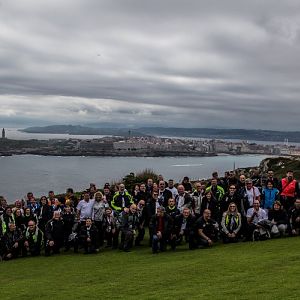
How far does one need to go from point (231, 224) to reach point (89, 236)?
14.2ft

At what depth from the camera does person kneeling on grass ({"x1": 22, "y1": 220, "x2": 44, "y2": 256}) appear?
1497 centimetres

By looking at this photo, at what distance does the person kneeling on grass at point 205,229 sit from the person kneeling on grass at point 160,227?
824mm

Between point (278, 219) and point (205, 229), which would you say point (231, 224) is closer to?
point (205, 229)

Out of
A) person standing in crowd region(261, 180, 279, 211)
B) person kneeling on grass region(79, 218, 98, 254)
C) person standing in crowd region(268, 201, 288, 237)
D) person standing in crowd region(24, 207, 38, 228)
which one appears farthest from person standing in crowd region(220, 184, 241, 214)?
person standing in crowd region(24, 207, 38, 228)

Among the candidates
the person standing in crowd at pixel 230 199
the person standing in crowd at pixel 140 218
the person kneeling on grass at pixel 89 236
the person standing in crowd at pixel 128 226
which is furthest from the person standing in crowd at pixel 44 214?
the person standing in crowd at pixel 230 199

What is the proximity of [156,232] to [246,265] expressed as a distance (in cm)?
383

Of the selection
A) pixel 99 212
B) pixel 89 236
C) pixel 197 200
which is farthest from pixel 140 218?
pixel 197 200

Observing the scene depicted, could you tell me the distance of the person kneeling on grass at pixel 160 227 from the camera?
45.9 feet

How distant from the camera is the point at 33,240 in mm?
15102

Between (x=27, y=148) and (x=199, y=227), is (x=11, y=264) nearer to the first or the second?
(x=199, y=227)

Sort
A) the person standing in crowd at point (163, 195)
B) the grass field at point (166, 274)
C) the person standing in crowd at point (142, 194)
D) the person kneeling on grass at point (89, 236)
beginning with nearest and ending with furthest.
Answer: the grass field at point (166, 274) < the person kneeling on grass at point (89, 236) < the person standing in crowd at point (163, 195) < the person standing in crowd at point (142, 194)

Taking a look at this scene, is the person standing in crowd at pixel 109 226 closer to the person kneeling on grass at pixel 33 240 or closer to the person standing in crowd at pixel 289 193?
the person kneeling on grass at pixel 33 240

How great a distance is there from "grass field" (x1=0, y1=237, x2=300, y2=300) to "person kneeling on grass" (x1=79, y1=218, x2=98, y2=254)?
1.19 feet

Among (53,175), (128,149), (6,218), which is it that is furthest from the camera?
(128,149)
